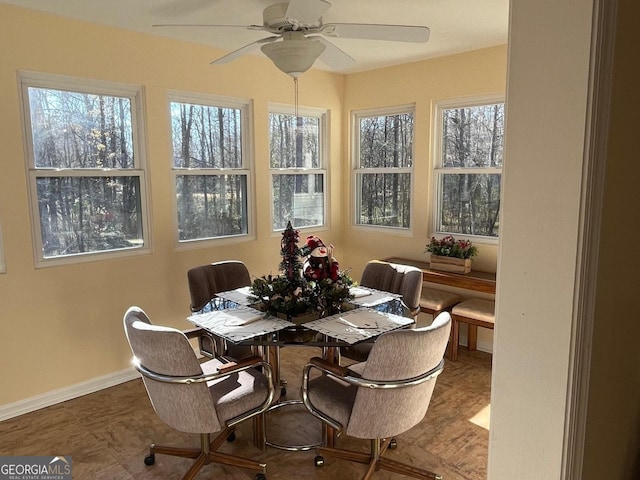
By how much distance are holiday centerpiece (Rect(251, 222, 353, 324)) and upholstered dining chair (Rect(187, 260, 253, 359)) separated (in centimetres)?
35

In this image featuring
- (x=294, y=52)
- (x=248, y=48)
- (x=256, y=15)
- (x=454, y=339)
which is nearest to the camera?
(x=294, y=52)

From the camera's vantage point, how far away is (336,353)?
8.41 ft

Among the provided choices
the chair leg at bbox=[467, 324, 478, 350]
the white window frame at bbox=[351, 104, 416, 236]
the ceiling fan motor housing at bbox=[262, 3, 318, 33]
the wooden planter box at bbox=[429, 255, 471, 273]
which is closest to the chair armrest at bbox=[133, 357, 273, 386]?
the ceiling fan motor housing at bbox=[262, 3, 318, 33]

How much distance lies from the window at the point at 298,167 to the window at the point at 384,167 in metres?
0.40

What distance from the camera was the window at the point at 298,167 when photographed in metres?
4.58

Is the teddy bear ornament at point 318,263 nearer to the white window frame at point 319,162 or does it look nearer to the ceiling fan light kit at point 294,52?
the ceiling fan light kit at point 294,52

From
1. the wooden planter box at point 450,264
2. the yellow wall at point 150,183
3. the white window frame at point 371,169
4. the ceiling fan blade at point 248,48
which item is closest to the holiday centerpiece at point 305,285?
the ceiling fan blade at point 248,48

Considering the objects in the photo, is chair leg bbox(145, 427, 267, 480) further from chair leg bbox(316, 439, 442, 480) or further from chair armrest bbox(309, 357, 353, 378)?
chair armrest bbox(309, 357, 353, 378)

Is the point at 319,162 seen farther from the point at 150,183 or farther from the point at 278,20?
the point at 278,20

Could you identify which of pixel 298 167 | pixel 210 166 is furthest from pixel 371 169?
pixel 210 166

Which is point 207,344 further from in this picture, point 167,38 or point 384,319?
point 167,38

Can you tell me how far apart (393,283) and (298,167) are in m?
1.94

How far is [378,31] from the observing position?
2.41 meters

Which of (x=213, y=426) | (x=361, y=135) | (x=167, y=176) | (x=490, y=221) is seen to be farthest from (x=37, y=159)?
(x=490, y=221)
